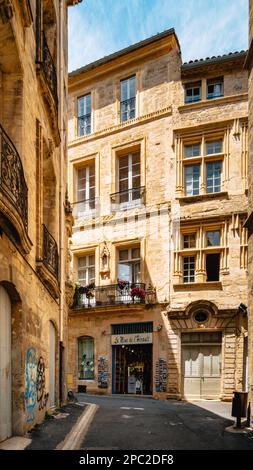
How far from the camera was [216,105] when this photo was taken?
65.2 ft

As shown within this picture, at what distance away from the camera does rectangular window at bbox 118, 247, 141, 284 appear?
69.9ft

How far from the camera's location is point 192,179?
2025cm

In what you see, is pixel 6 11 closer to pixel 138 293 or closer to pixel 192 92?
pixel 138 293

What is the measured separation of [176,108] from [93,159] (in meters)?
4.81

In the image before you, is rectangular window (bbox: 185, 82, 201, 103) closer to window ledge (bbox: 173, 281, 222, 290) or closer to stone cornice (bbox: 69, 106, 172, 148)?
stone cornice (bbox: 69, 106, 172, 148)

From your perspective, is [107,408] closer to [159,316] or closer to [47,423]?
[47,423]

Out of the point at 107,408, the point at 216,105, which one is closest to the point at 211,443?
the point at 107,408

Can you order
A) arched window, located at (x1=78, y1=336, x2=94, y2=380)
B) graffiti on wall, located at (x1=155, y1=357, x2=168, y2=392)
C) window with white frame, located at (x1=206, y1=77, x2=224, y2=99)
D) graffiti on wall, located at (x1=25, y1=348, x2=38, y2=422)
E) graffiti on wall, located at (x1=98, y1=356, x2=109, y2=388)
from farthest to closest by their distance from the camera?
1. arched window, located at (x1=78, y1=336, x2=94, y2=380)
2. graffiti on wall, located at (x1=98, y1=356, x2=109, y2=388)
3. window with white frame, located at (x1=206, y1=77, x2=224, y2=99)
4. graffiti on wall, located at (x1=155, y1=357, x2=168, y2=392)
5. graffiti on wall, located at (x1=25, y1=348, x2=38, y2=422)

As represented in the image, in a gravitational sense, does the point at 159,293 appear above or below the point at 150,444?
above

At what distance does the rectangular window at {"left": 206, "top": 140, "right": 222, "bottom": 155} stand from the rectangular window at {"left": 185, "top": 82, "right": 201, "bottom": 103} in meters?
2.05

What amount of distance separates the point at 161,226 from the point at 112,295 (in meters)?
3.67

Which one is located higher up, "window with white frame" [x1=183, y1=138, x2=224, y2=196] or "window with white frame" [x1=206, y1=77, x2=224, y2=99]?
"window with white frame" [x1=206, y1=77, x2=224, y2=99]

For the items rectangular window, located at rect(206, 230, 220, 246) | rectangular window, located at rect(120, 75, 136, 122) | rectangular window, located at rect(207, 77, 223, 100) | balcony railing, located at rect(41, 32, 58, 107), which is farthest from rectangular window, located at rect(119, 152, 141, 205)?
balcony railing, located at rect(41, 32, 58, 107)
